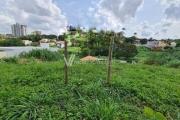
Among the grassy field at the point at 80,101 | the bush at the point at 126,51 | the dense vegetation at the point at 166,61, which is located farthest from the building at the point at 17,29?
the grassy field at the point at 80,101

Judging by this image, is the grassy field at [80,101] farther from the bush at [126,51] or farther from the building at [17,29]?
the building at [17,29]

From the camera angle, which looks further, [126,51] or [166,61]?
[126,51]

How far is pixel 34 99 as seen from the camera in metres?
1.67

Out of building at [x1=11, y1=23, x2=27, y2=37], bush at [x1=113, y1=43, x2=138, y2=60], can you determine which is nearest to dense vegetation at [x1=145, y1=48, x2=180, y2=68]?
bush at [x1=113, y1=43, x2=138, y2=60]

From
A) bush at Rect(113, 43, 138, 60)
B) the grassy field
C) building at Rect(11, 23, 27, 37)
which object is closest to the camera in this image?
the grassy field

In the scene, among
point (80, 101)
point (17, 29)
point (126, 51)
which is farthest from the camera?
point (17, 29)

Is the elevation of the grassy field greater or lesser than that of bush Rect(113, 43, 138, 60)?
lesser

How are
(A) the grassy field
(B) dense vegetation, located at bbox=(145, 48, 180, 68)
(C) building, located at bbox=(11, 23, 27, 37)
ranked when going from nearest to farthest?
1. (A) the grassy field
2. (B) dense vegetation, located at bbox=(145, 48, 180, 68)
3. (C) building, located at bbox=(11, 23, 27, 37)

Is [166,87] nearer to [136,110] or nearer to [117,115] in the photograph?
[136,110]

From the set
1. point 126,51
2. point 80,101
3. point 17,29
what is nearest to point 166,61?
point 80,101

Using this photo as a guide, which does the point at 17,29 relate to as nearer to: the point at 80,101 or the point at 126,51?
the point at 126,51

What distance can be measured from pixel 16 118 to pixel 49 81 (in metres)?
1.09

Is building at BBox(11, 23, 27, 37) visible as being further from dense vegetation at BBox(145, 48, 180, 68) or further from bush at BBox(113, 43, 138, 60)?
dense vegetation at BBox(145, 48, 180, 68)

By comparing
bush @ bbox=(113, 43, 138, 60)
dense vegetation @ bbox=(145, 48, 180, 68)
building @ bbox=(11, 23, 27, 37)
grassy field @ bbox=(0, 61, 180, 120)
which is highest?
building @ bbox=(11, 23, 27, 37)
